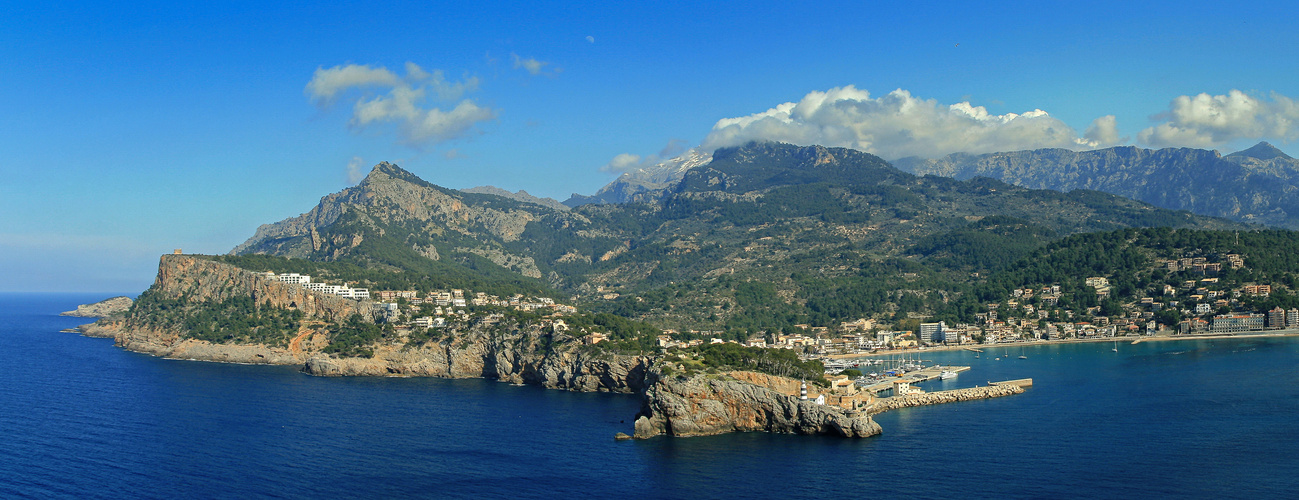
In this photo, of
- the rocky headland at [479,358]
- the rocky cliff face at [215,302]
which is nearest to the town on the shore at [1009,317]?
the rocky cliff face at [215,302]

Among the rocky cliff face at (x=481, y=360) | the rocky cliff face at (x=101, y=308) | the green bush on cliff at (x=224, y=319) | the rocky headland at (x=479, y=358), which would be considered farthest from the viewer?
the rocky cliff face at (x=101, y=308)

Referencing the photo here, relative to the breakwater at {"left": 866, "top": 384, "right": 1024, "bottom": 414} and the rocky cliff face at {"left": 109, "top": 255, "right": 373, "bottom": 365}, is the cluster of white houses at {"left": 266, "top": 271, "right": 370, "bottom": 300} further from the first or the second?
the breakwater at {"left": 866, "top": 384, "right": 1024, "bottom": 414}

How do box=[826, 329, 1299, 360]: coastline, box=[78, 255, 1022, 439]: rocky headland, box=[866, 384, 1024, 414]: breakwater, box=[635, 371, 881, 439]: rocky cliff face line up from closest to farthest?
box=[635, 371, 881, 439]: rocky cliff face → box=[78, 255, 1022, 439]: rocky headland → box=[866, 384, 1024, 414]: breakwater → box=[826, 329, 1299, 360]: coastline

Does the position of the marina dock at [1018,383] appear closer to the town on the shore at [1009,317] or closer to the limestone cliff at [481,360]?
the town on the shore at [1009,317]

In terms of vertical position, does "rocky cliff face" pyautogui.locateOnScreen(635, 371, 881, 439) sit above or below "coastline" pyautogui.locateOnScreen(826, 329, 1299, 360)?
below

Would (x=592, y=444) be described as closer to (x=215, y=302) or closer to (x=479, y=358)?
(x=479, y=358)

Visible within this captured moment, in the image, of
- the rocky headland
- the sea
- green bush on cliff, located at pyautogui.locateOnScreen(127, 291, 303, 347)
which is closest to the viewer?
the sea

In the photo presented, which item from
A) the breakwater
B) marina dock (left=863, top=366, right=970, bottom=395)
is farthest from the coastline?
the breakwater
